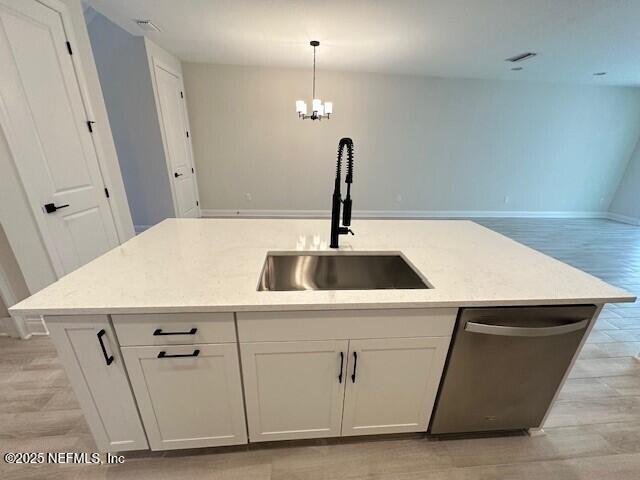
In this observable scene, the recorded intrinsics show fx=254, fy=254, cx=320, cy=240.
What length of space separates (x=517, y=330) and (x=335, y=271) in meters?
0.80

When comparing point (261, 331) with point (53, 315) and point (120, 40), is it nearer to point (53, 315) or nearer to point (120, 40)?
point (53, 315)

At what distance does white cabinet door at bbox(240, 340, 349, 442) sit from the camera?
0.98 metres

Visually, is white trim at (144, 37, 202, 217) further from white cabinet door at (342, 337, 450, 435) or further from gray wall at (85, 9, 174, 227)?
white cabinet door at (342, 337, 450, 435)

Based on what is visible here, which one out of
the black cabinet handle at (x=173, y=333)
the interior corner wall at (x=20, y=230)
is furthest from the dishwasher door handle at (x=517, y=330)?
the interior corner wall at (x=20, y=230)

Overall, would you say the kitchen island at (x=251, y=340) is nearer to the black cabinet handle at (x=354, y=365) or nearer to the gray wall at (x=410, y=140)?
the black cabinet handle at (x=354, y=365)

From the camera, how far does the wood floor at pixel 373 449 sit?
115cm

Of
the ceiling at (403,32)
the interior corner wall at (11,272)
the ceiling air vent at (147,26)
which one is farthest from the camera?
the ceiling air vent at (147,26)

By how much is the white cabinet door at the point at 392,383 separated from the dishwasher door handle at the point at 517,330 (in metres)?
0.12

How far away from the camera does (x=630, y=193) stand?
17.3 feet

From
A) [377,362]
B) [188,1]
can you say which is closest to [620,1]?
[377,362]

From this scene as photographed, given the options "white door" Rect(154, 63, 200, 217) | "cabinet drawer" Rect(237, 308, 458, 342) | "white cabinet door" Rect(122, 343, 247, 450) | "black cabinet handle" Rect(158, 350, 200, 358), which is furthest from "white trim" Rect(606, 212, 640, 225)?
"white door" Rect(154, 63, 200, 217)

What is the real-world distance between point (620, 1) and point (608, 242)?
3627 millimetres

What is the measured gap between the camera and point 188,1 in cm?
230

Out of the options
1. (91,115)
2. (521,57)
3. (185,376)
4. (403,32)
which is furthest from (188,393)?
(521,57)
